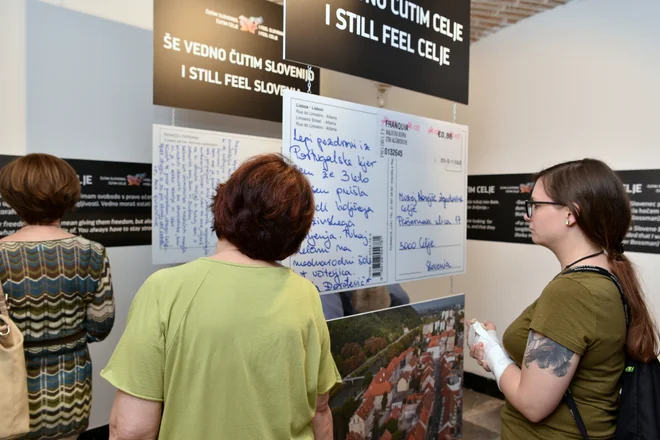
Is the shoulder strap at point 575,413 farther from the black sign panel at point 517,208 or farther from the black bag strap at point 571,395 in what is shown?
the black sign panel at point 517,208

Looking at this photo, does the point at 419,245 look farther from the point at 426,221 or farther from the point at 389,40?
the point at 389,40

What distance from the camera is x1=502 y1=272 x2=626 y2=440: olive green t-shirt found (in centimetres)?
116

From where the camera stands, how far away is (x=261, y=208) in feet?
3.10

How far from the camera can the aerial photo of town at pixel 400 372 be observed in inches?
68.7

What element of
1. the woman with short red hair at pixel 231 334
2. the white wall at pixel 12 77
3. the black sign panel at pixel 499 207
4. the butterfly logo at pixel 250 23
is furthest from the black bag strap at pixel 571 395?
the white wall at pixel 12 77

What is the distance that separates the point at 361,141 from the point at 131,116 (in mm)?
1738

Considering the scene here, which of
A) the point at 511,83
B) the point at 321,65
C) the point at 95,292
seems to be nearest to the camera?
the point at 321,65

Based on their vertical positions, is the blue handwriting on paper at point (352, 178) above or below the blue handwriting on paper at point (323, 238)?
above

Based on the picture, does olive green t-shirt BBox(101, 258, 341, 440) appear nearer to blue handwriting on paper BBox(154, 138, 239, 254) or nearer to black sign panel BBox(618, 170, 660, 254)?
blue handwriting on paper BBox(154, 138, 239, 254)

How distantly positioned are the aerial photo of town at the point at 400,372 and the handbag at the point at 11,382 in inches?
38.6

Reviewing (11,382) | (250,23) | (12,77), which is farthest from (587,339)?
(12,77)

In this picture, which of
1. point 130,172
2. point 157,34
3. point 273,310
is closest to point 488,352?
point 273,310

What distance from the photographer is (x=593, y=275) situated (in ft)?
3.97

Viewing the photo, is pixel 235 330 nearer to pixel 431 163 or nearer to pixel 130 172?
pixel 431 163
